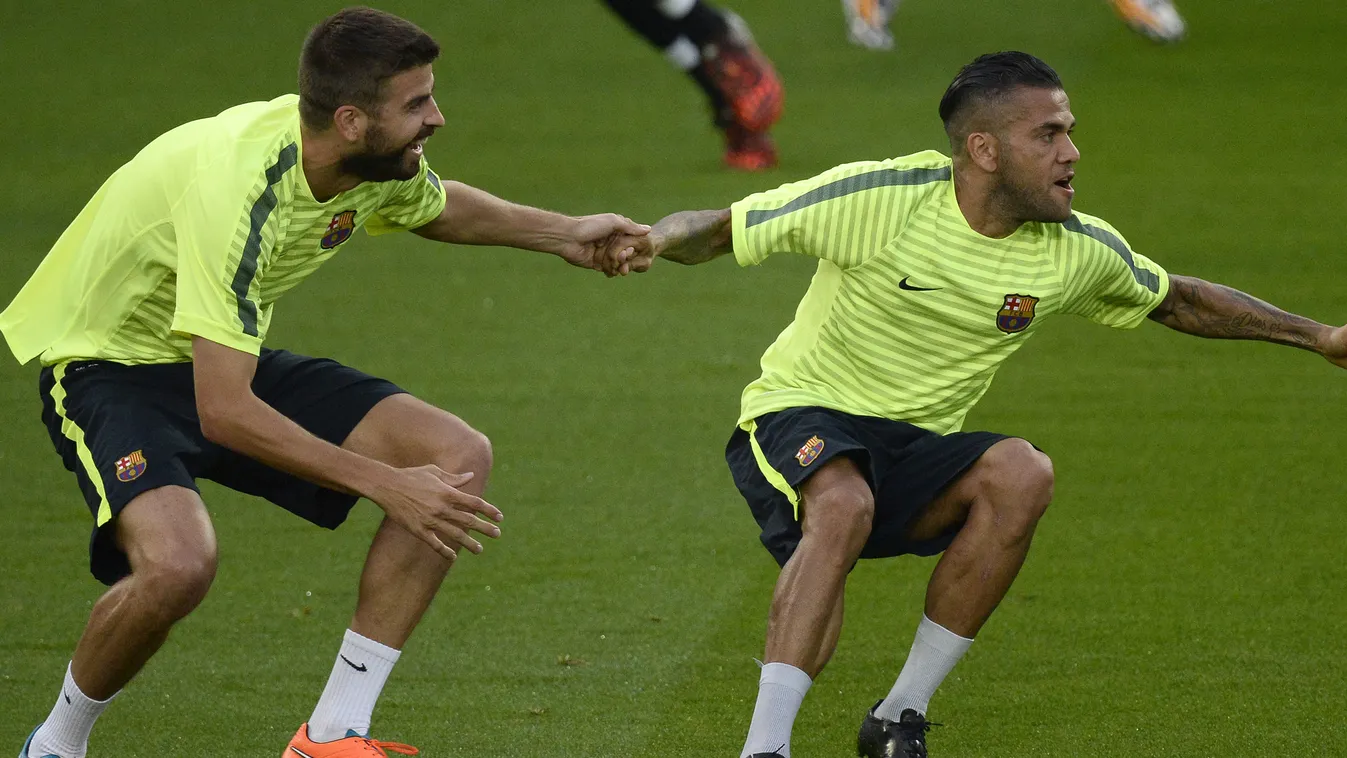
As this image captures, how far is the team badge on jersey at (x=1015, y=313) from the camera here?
13.0ft

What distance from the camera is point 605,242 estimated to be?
4375 mm

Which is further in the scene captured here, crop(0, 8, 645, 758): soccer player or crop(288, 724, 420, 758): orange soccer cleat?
crop(288, 724, 420, 758): orange soccer cleat

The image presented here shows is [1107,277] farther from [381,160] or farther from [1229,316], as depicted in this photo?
[381,160]

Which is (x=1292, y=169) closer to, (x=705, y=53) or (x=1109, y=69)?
(x=1109, y=69)

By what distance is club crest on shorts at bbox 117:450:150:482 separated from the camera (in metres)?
3.67

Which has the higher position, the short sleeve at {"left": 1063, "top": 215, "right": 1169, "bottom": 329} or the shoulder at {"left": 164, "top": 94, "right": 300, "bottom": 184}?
the short sleeve at {"left": 1063, "top": 215, "right": 1169, "bottom": 329}

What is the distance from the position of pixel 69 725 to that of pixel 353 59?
4.98ft

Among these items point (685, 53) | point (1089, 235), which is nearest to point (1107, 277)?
point (1089, 235)

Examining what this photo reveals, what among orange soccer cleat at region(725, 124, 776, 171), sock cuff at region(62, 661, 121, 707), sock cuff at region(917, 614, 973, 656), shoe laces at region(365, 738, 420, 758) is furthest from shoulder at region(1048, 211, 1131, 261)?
orange soccer cleat at region(725, 124, 776, 171)

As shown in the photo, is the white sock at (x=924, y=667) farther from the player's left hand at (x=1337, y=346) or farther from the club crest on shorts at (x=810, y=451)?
the player's left hand at (x=1337, y=346)

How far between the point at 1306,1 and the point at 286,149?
11917 mm

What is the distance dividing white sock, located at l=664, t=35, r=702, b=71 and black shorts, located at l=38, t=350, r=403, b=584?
258 inches

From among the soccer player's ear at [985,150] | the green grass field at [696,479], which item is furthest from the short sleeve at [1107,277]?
the green grass field at [696,479]

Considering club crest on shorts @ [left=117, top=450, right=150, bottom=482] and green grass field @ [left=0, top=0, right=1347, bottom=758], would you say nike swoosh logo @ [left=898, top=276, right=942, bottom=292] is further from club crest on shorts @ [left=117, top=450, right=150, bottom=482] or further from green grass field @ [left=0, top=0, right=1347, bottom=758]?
club crest on shorts @ [left=117, top=450, right=150, bottom=482]
